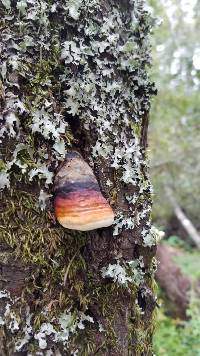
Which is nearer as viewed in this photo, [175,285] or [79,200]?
[79,200]

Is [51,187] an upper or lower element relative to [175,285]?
upper

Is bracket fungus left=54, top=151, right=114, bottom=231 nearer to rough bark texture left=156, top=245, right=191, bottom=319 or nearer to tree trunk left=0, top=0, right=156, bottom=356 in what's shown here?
tree trunk left=0, top=0, right=156, bottom=356

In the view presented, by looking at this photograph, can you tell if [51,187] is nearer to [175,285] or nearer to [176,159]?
[175,285]

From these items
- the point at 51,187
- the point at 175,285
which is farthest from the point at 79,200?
the point at 175,285

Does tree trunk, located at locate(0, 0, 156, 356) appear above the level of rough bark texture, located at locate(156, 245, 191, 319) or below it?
above

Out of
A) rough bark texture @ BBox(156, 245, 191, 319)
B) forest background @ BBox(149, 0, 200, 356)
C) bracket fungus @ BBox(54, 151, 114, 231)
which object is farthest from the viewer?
rough bark texture @ BBox(156, 245, 191, 319)

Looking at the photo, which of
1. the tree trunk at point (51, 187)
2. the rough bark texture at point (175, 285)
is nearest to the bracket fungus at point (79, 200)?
the tree trunk at point (51, 187)

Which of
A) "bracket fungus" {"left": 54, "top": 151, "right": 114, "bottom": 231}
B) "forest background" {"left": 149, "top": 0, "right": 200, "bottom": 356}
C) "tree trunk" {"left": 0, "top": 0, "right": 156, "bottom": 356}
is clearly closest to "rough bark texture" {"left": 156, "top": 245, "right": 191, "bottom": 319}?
"forest background" {"left": 149, "top": 0, "right": 200, "bottom": 356}
